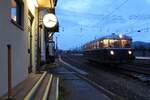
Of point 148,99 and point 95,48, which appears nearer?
point 148,99

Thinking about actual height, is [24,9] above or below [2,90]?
above

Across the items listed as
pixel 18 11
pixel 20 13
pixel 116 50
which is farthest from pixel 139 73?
pixel 18 11

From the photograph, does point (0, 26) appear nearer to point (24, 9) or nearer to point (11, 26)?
point (11, 26)

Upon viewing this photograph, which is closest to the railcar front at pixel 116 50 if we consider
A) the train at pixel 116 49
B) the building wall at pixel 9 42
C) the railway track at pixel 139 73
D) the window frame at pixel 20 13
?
the train at pixel 116 49

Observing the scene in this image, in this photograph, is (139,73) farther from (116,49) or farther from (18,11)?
(18,11)

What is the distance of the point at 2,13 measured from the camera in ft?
31.6

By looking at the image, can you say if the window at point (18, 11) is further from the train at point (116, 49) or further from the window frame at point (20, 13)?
the train at point (116, 49)

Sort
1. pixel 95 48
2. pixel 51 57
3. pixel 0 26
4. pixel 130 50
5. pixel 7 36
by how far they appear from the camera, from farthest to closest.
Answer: pixel 51 57 → pixel 95 48 → pixel 130 50 → pixel 7 36 → pixel 0 26

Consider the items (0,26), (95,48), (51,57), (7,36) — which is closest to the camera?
(0,26)

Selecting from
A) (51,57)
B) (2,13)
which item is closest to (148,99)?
(2,13)

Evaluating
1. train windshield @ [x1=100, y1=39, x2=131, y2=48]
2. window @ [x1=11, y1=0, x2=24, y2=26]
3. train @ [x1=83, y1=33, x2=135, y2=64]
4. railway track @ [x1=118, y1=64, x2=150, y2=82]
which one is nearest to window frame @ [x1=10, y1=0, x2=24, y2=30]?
window @ [x1=11, y1=0, x2=24, y2=26]

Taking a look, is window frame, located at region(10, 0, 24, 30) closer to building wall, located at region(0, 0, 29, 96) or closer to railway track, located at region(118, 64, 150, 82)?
building wall, located at region(0, 0, 29, 96)

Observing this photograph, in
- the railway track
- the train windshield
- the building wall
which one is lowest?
the railway track

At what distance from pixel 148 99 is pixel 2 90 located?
7070 mm
